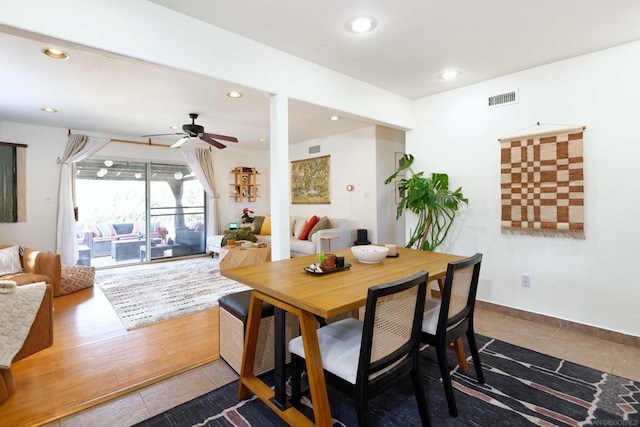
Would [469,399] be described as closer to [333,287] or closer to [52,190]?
[333,287]

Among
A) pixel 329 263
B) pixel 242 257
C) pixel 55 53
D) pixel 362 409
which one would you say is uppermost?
pixel 55 53

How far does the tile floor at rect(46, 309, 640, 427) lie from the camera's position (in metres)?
1.76

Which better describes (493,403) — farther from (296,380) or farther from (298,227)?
(298,227)

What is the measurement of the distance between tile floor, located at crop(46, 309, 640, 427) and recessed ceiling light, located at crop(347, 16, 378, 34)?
261 cm

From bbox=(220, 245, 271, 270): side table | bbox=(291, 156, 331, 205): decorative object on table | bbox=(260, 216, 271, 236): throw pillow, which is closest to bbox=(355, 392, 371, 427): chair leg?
bbox=(220, 245, 271, 270): side table

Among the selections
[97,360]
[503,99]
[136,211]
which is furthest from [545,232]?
[136,211]

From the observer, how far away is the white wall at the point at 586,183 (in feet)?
8.45

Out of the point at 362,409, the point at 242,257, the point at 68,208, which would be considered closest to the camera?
the point at 362,409

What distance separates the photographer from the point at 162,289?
4195 millimetres

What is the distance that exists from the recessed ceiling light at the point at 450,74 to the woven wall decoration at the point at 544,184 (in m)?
0.80

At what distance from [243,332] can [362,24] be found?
2.29 meters

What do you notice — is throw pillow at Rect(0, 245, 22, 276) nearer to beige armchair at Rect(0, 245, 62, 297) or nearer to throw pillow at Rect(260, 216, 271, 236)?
beige armchair at Rect(0, 245, 62, 297)

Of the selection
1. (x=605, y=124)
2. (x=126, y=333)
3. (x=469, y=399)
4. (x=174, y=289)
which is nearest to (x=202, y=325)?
(x=126, y=333)

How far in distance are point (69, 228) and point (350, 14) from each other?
17.9 ft
